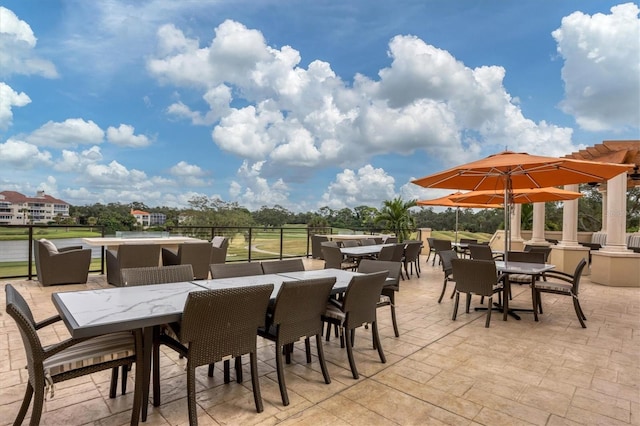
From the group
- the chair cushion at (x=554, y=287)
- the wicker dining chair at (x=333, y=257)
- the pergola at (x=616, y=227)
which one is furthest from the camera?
the pergola at (x=616, y=227)

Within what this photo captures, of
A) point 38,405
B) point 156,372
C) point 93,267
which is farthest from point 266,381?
point 93,267

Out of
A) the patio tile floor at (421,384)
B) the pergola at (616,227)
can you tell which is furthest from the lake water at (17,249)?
the pergola at (616,227)

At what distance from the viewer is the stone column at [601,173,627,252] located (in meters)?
7.24

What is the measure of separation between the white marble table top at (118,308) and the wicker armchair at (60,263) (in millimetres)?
4343

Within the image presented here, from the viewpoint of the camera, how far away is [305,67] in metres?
13.9

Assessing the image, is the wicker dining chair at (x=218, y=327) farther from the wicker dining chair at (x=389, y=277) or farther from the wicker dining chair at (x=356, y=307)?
the wicker dining chair at (x=389, y=277)

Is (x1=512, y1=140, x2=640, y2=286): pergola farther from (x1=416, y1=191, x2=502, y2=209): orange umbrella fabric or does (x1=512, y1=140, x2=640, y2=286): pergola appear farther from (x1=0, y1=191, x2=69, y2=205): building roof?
(x1=0, y1=191, x2=69, y2=205): building roof

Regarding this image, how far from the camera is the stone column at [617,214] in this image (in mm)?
7238

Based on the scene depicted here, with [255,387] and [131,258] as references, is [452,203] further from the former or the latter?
[255,387]

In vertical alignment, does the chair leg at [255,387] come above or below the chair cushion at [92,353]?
below

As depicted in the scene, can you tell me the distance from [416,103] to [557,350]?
10.6 meters

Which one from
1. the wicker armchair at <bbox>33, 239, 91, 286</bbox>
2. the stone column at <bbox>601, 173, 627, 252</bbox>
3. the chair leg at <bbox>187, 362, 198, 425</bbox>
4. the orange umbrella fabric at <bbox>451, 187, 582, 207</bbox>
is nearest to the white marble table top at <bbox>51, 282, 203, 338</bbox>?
the chair leg at <bbox>187, 362, 198, 425</bbox>

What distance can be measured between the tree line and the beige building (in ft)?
1.52

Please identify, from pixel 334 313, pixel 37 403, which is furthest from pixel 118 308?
pixel 334 313
